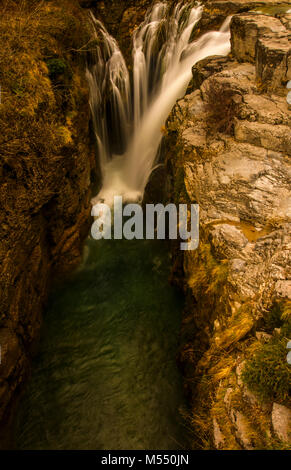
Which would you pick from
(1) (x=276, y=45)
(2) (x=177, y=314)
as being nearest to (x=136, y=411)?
(2) (x=177, y=314)

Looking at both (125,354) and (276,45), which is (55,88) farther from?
(125,354)

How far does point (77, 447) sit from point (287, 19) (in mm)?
9116

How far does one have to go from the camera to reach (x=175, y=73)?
29.3 ft

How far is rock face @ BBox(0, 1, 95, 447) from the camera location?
16.1 ft

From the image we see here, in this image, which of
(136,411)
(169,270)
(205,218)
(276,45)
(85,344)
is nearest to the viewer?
(205,218)

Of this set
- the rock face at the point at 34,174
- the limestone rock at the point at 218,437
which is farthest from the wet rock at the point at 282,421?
the rock face at the point at 34,174

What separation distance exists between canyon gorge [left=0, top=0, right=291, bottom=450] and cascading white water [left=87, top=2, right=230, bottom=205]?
0.94m

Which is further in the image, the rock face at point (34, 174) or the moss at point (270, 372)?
the rock face at point (34, 174)

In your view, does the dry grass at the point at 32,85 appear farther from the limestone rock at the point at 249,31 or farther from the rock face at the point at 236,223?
the limestone rock at the point at 249,31

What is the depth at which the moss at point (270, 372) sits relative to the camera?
2.80 m

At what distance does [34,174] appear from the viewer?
5488 millimetres

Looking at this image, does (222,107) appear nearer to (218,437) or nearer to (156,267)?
(156,267)

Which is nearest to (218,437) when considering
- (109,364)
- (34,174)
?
(109,364)

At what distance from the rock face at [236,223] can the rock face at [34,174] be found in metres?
2.36
